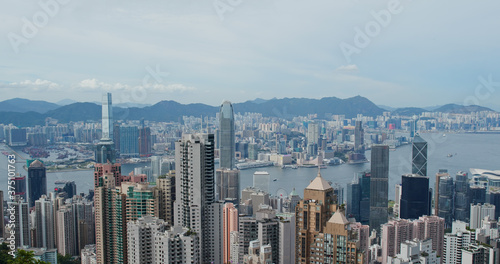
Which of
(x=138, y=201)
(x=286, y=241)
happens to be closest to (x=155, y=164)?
(x=138, y=201)

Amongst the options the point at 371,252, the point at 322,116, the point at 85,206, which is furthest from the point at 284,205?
the point at 322,116

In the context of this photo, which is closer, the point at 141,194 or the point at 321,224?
the point at 321,224

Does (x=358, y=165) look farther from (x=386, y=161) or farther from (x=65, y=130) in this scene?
(x=65, y=130)

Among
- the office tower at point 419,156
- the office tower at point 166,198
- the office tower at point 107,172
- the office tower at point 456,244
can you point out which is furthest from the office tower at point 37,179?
the office tower at point 419,156

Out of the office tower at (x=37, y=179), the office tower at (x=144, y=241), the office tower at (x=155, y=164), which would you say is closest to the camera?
the office tower at (x=144, y=241)

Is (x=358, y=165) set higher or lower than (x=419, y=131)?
lower

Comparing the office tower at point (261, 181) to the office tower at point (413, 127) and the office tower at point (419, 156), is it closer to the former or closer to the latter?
the office tower at point (419, 156)
